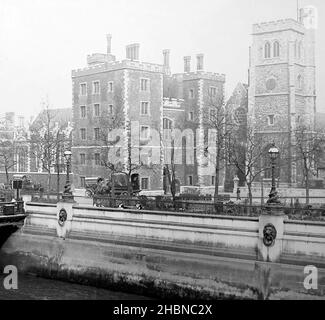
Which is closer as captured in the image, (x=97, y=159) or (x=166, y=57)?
(x=97, y=159)

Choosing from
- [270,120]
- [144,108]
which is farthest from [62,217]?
[270,120]

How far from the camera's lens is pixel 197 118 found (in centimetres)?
4859

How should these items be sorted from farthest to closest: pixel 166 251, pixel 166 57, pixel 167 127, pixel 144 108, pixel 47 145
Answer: pixel 166 57 → pixel 167 127 → pixel 144 108 → pixel 47 145 → pixel 166 251

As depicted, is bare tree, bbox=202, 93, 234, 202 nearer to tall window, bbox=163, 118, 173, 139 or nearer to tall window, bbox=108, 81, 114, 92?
tall window, bbox=163, 118, 173, 139

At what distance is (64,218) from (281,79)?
28.4 m

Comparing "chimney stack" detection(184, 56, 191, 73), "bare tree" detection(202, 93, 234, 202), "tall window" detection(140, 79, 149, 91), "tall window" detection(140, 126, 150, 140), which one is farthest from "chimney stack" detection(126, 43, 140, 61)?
"bare tree" detection(202, 93, 234, 202)

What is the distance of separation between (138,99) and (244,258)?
28.4 meters

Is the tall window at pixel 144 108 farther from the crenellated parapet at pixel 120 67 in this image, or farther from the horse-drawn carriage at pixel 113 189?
the horse-drawn carriage at pixel 113 189

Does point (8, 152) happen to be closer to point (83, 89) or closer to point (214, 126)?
point (83, 89)

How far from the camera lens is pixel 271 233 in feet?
63.3

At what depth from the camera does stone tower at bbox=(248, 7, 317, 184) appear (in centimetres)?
4769

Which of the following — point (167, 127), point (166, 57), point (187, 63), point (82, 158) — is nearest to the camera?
point (82, 158)
